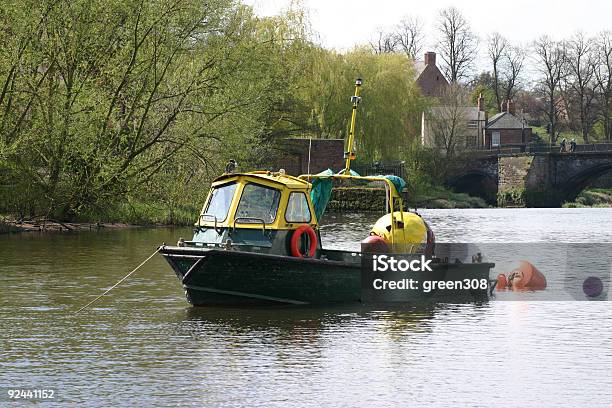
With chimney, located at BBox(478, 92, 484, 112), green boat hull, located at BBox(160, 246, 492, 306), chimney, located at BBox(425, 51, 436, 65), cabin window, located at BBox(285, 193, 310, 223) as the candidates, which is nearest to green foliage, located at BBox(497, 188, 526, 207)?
chimney, located at BBox(478, 92, 484, 112)

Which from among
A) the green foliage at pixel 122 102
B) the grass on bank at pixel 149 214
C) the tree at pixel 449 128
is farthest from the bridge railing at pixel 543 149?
the grass on bank at pixel 149 214

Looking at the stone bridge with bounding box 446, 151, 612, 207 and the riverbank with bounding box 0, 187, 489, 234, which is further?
the stone bridge with bounding box 446, 151, 612, 207

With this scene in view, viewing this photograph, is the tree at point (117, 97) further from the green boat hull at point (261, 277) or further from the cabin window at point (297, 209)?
the green boat hull at point (261, 277)

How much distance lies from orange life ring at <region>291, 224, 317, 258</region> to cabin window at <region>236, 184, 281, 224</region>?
0.52 metres

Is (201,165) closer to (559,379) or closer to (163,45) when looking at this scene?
(163,45)

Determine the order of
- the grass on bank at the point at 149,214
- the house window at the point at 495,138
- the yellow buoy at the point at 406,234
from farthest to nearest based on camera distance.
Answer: the house window at the point at 495,138
the grass on bank at the point at 149,214
the yellow buoy at the point at 406,234

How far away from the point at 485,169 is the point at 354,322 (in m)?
79.3

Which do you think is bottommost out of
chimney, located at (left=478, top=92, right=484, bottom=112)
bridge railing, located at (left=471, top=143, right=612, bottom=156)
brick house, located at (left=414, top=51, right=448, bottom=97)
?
bridge railing, located at (left=471, top=143, right=612, bottom=156)

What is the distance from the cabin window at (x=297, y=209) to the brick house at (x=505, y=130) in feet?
339

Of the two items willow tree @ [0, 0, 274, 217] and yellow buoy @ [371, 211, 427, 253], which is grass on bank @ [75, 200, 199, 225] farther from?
yellow buoy @ [371, 211, 427, 253]

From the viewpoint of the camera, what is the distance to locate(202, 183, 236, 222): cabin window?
20.9 meters

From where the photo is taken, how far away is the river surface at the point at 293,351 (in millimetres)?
14141

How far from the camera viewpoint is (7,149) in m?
37.6

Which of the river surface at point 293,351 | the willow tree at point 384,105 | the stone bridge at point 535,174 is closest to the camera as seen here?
the river surface at point 293,351
